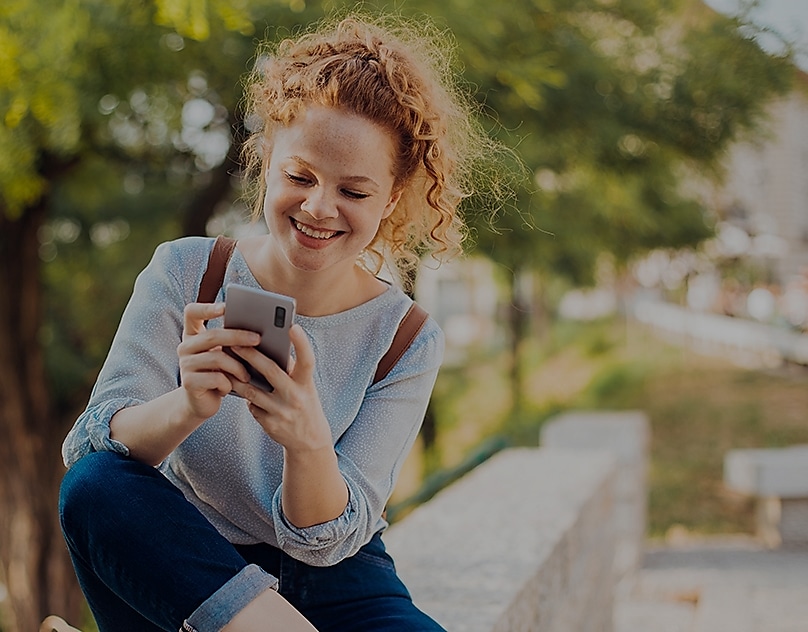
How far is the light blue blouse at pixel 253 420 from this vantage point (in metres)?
1.73

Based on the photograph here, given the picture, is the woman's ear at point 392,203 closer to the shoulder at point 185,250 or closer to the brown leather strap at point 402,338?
the brown leather strap at point 402,338

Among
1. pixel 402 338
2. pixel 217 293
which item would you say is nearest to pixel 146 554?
pixel 217 293

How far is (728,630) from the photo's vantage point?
4.24m

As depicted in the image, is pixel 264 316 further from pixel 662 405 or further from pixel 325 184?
pixel 662 405

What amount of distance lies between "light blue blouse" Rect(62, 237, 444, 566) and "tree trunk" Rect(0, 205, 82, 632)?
5477 millimetres

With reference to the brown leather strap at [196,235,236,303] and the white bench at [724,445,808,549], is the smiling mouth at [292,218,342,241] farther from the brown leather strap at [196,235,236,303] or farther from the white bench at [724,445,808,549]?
the white bench at [724,445,808,549]

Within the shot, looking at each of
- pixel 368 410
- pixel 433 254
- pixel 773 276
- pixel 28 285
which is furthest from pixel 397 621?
pixel 773 276

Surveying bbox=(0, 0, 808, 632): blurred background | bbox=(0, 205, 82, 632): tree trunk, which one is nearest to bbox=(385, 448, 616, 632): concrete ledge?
bbox=(0, 0, 808, 632): blurred background

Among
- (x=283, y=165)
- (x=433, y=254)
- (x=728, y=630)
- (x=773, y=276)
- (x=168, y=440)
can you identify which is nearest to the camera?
(x=168, y=440)

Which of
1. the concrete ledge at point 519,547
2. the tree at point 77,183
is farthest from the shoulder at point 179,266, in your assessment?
the tree at point 77,183

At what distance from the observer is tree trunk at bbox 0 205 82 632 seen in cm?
703

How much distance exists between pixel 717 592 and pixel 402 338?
3.50 meters

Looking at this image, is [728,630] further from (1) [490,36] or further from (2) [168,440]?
(2) [168,440]

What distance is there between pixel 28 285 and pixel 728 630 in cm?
492
